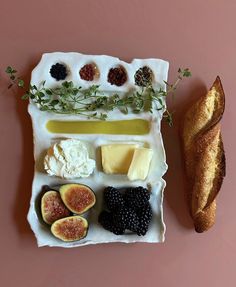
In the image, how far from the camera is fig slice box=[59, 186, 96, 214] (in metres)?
1.71

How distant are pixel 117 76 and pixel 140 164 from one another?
1.16ft

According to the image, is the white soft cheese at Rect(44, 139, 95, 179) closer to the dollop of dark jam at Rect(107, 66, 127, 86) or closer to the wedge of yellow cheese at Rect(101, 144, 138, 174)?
the wedge of yellow cheese at Rect(101, 144, 138, 174)

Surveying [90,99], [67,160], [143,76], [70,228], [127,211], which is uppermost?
[143,76]

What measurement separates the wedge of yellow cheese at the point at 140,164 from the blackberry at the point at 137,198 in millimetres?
55

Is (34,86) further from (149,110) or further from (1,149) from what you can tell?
(149,110)

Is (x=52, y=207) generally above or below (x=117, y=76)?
below

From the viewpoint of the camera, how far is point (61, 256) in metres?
1.78

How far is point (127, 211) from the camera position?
167cm

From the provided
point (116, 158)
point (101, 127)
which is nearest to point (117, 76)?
point (101, 127)

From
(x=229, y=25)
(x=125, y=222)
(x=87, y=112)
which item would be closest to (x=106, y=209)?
(x=125, y=222)

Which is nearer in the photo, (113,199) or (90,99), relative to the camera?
(113,199)

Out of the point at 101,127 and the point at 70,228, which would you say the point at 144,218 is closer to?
the point at 70,228

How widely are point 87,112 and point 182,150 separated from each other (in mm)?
407

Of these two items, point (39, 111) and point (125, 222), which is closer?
point (125, 222)
